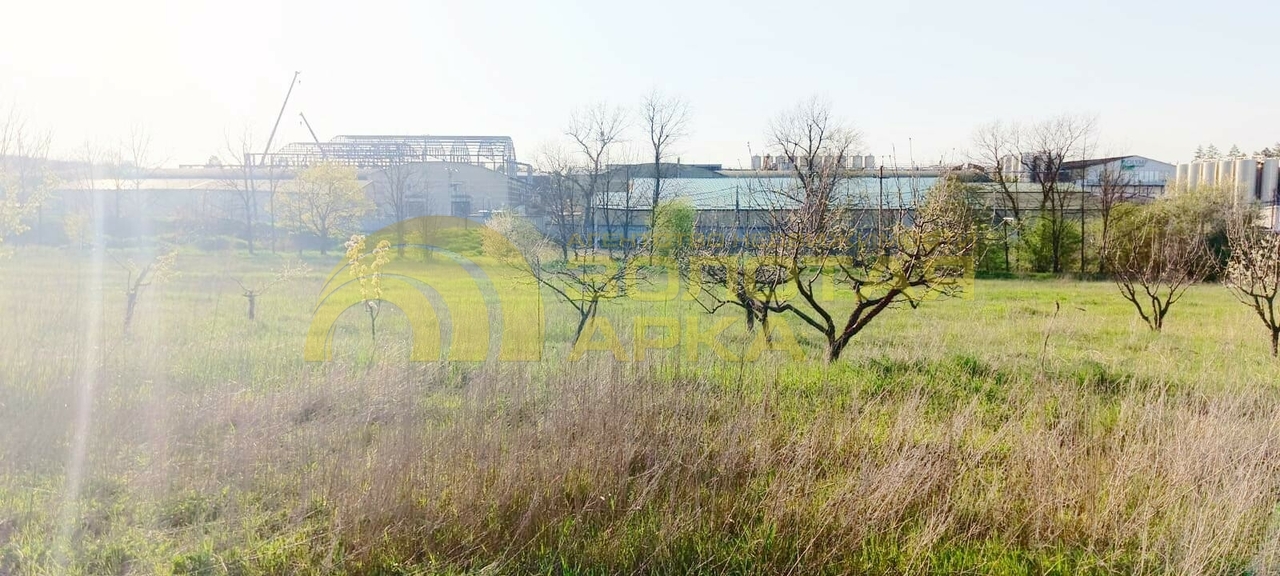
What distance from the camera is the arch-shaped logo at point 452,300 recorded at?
689 centimetres

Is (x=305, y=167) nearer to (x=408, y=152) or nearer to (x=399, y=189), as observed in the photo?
(x=399, y=189)

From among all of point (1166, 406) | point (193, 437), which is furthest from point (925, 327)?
point (193, 437)

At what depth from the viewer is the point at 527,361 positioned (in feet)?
18.7

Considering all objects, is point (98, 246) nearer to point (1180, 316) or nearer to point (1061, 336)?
point (1061, 336)

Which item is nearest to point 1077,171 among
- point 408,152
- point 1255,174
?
point 1255,174

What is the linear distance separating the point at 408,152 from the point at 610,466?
37448mm

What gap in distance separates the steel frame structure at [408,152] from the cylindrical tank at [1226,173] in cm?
2887

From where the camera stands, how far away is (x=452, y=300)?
12000 mm

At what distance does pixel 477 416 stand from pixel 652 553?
Result: 147cm

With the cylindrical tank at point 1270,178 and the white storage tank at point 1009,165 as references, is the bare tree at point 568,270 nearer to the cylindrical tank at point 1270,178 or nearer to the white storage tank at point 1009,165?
the white storage tank at point 1009,165

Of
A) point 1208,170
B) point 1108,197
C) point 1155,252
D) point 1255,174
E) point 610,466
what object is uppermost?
point 1208,170

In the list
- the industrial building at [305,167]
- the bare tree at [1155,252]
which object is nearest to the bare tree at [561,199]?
the industrial building at [305,167]

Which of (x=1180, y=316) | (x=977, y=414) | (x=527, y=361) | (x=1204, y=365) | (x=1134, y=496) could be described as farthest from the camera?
(x=1180, y=316)

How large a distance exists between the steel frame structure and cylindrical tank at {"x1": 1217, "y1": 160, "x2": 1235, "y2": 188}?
94.7 feet
